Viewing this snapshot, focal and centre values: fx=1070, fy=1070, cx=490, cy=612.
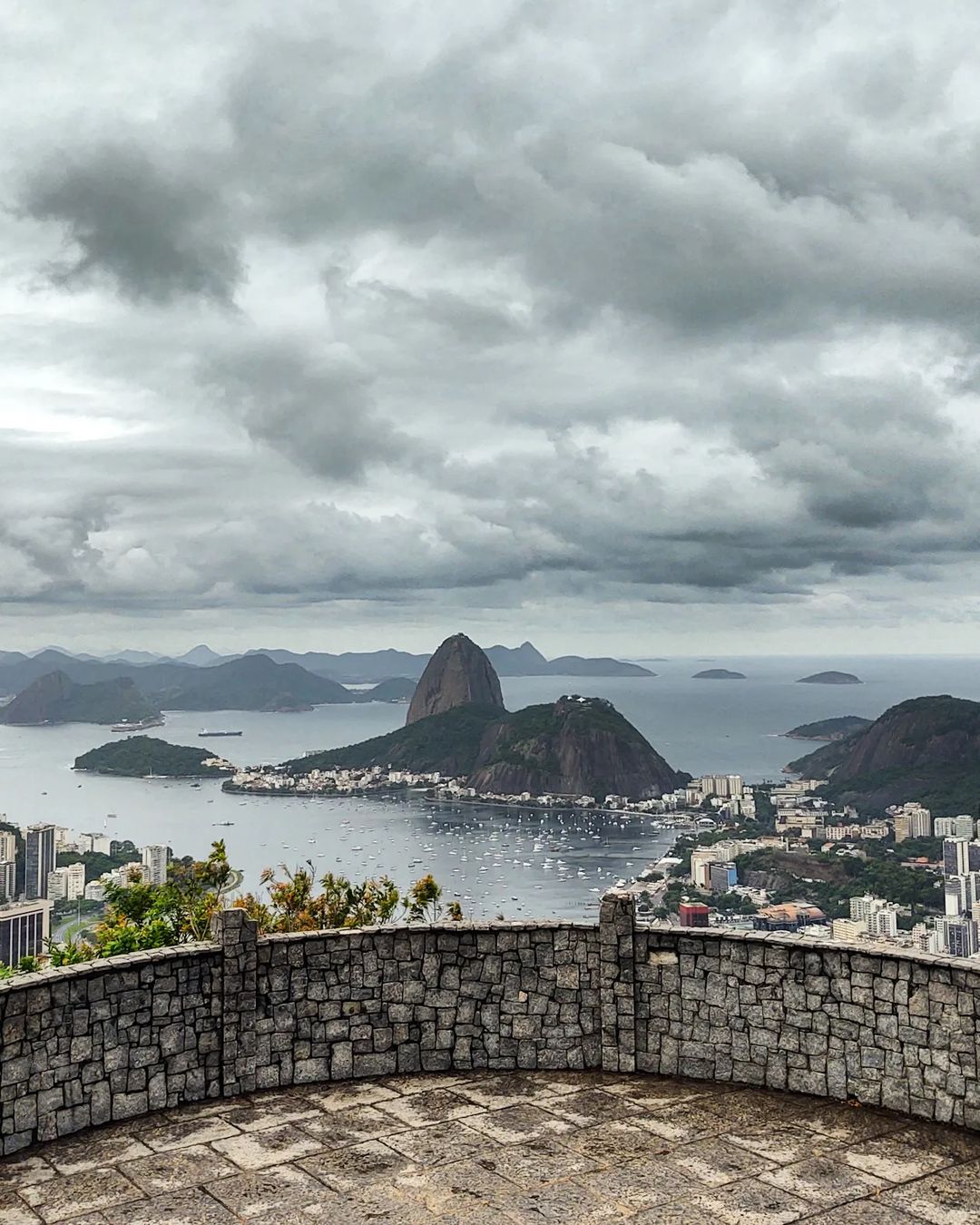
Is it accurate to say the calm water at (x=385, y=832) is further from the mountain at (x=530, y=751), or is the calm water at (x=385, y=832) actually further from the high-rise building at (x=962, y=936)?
the high-rise building at (x=962, y=936)

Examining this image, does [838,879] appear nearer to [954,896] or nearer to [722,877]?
[722,877]

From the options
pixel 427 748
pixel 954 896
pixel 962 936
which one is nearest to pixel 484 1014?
pixel 962 936

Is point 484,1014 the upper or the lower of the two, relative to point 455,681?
Result: lower

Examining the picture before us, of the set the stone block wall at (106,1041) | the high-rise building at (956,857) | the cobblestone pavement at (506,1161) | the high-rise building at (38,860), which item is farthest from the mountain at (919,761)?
the stone block wall at (106,1041)

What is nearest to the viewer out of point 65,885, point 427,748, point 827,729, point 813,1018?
point 813,1018

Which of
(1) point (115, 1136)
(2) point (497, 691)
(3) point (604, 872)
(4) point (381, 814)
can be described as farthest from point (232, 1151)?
(2) point (497, 691)

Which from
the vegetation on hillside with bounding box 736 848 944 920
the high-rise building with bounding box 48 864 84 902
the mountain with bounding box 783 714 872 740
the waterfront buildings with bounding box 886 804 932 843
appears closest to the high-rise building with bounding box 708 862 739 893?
the vegetation on hillside with bounding box 736 848 944 920
